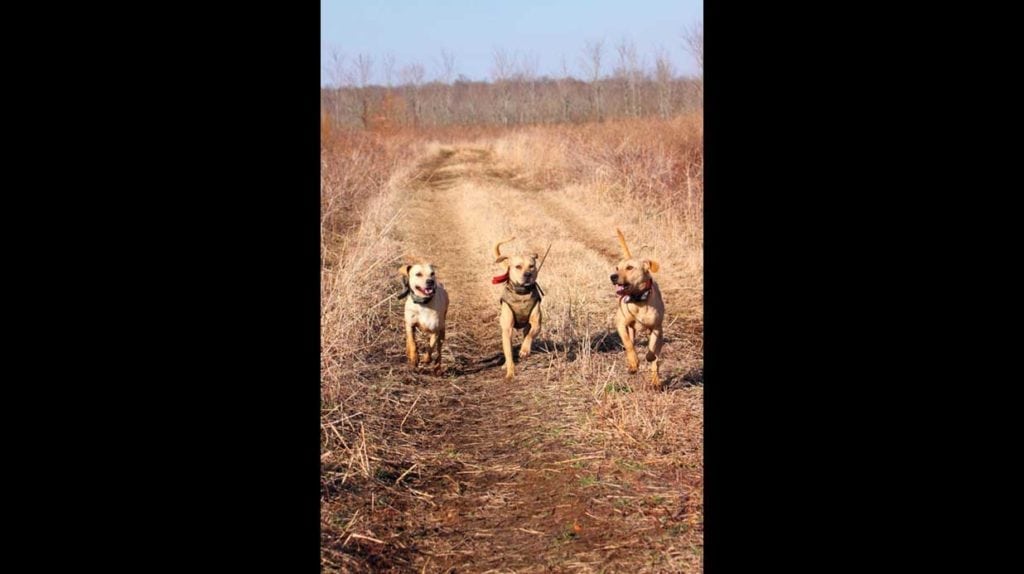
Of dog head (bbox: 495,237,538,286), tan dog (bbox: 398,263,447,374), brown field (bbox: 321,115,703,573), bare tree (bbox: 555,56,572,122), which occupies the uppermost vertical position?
bare tree (bbox: 555,56,572,122)

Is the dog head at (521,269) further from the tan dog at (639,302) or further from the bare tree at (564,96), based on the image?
the bare tree at (564,96)

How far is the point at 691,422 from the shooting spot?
14.8ft

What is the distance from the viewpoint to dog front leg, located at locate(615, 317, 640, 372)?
5293mm

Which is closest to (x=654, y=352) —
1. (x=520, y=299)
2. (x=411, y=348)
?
(x=520, y=299)

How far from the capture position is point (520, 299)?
5605mm

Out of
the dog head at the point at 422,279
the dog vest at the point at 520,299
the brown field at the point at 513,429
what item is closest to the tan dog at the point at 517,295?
the dog vest at the point at 520,299

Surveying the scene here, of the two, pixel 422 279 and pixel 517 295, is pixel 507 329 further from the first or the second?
pixel 422 279

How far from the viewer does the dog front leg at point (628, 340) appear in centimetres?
529

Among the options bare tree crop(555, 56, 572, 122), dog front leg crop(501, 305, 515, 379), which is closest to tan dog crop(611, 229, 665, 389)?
dog front leg crop(501, 305, 515, 379)

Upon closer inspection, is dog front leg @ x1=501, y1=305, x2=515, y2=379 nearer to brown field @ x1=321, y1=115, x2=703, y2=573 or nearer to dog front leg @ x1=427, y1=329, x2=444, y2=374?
brown field @ x1=321, y1=115, x2=703, y2=573

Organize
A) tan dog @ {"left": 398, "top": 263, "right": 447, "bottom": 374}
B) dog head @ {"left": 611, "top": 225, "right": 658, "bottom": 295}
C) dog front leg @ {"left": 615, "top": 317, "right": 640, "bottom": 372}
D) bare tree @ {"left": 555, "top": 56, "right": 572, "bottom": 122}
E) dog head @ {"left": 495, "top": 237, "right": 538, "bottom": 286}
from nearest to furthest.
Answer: dog head @ {"left": 611, "top": 225, "right": 658, "bottom": 295} < dog front leg @ {"left": 615, "top": 317, "right": 640, "bottom": 372} < tan dog @ {"left": 398, "top": 263, "right": 447, "bottom": 374} < dog head @ {"left": 495, "top": 237, "right": 538, "bottom": 286} < bare tree @ {"left": 555, "top": 56, "right": 572, "bottom": 122}

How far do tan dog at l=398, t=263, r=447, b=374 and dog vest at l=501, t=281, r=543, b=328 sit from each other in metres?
0.41
